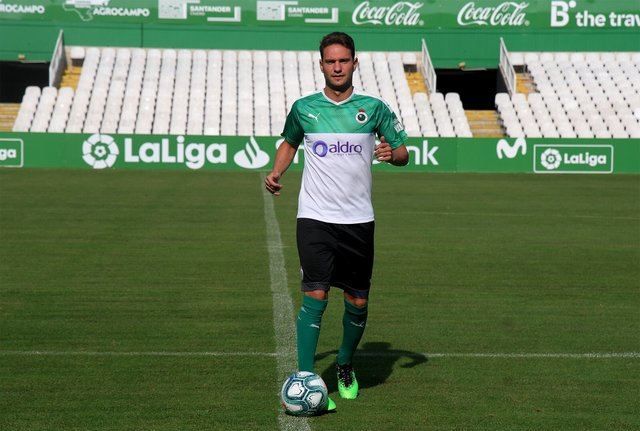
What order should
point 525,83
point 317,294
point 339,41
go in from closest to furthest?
1. point 339,41
2. point 317,294
3. point 525,83

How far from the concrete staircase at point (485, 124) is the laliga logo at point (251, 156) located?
327 inches

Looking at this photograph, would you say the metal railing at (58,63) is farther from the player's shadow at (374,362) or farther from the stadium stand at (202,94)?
the player's shadow at (374,362)

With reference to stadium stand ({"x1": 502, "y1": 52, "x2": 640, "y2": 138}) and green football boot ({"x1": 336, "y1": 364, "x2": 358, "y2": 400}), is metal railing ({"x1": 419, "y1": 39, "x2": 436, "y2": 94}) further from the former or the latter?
green football boot ({"x1": 336, "y1": 364, "x2": 358, "y2": 400})

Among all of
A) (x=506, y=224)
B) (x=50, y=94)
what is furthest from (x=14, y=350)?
(x=50, y=94)

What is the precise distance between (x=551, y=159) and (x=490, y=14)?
1014 centimetres

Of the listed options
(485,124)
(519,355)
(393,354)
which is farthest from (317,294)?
(485,124)

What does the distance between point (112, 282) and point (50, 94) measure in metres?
28.1

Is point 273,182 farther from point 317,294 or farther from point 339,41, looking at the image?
point 339,41

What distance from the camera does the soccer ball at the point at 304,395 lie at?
19.6 feet

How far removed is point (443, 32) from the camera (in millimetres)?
41219

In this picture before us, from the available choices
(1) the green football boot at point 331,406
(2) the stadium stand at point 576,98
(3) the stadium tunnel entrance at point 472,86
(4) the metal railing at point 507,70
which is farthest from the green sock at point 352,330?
(3) the stadium tunnel entrance at point 472,86

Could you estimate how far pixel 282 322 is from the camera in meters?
8.84

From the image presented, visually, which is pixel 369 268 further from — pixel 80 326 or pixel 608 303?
pixel 608 303

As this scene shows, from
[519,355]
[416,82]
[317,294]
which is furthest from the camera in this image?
[416,82]
